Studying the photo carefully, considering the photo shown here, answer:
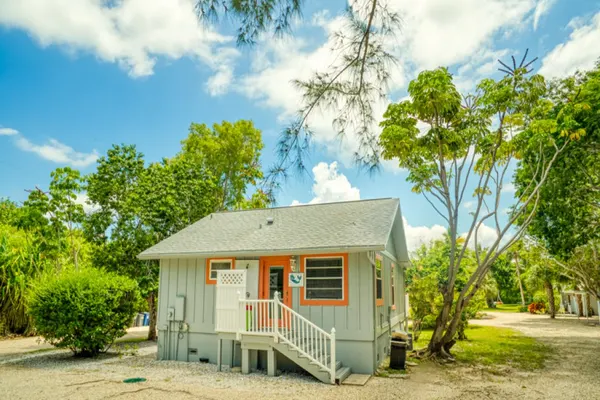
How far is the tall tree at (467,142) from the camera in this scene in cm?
1084

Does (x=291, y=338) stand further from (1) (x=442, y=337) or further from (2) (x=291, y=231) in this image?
(1) (x=442, y=337)

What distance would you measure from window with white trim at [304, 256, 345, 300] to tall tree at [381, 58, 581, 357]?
345 cm

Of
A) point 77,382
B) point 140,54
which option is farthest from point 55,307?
point 140,54

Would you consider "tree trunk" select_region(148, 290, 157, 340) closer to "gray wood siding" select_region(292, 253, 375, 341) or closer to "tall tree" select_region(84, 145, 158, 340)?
"tall tree" select_region(84, 145, 158, 340)

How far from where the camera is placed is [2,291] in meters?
15.8

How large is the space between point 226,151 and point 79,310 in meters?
15.6

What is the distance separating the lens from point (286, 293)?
34.4 ft

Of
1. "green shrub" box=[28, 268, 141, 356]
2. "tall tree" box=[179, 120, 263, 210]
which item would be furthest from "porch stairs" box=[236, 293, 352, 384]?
"tall tree" box=[179, 120, 263, 210]

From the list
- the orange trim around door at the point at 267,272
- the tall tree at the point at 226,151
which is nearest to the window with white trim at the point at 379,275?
the orange trim around door at the point at 267,272

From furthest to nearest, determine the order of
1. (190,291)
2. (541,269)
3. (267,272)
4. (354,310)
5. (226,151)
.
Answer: (541,269) < (226,151) < (190,291) < (267,272) < (354,310)

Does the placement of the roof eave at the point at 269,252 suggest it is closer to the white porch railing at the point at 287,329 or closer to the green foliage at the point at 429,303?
the white porch railing at the point at 287,329

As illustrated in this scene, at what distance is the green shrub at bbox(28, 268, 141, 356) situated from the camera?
10.8m

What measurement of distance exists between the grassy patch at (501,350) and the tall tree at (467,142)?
4.00 feet

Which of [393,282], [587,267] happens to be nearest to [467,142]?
[393,282]
